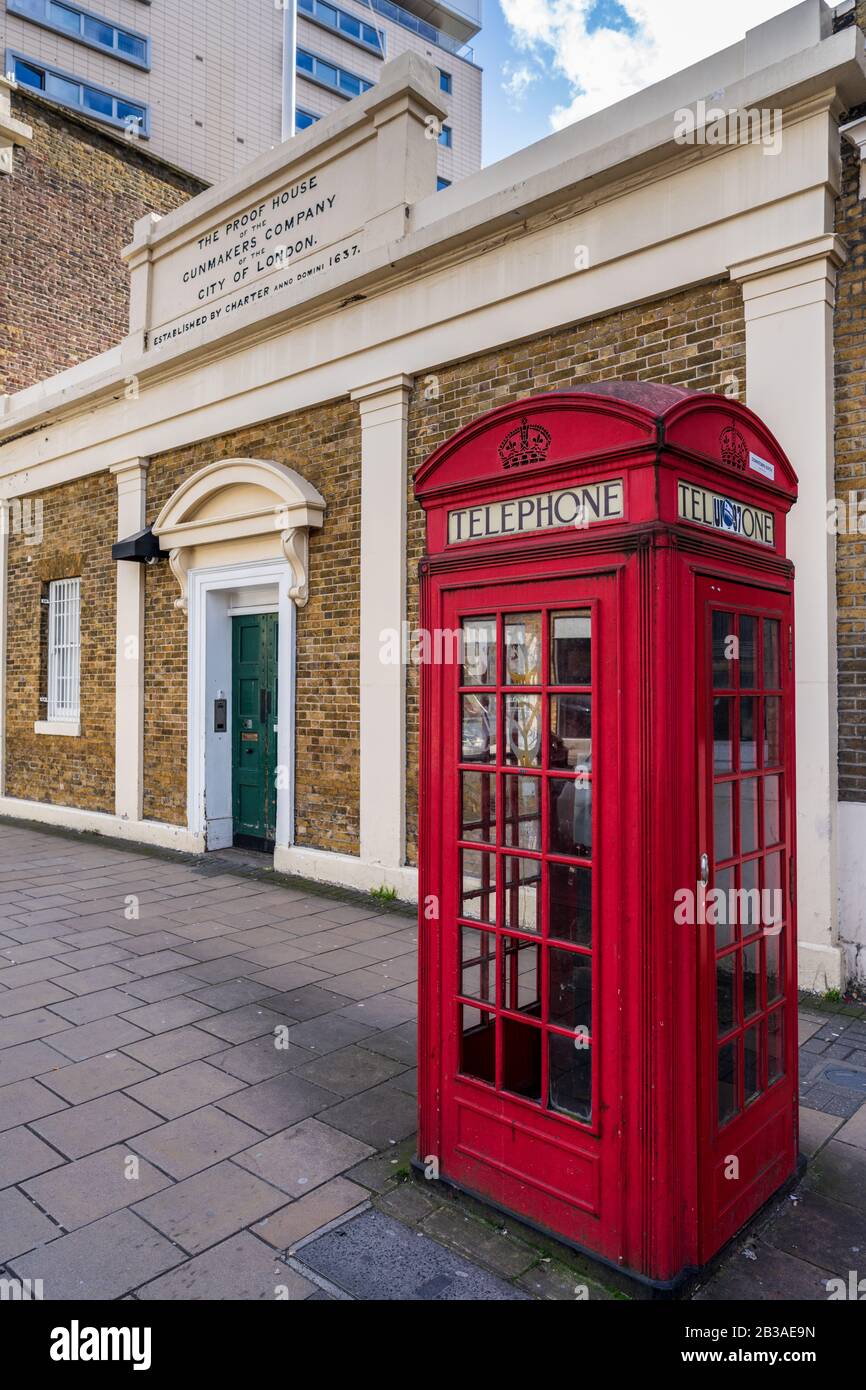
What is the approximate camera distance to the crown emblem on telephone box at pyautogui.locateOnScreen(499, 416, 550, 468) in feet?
8.46

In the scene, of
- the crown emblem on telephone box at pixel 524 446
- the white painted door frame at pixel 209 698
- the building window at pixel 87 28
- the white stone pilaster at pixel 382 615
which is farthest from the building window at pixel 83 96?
the crown emblem on telephone box at pixel 524 446

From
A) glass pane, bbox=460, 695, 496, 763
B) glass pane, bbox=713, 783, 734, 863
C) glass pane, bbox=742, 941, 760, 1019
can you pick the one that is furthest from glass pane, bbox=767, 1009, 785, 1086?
glass pane, bbox=460, 695, 496, 763

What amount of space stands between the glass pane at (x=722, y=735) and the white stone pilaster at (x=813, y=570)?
2.40m

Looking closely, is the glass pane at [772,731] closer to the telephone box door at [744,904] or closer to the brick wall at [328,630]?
the telephone box door at [744,904]

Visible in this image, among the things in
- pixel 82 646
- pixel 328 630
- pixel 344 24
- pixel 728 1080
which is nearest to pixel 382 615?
pixel 328 630

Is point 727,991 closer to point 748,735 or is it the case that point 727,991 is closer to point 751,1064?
point 751,1064

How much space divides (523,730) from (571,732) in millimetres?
178

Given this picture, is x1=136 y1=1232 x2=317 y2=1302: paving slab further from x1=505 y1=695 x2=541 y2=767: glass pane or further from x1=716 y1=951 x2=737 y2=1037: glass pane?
x1=505 y1=695 x2=541 y2=767: glass pane

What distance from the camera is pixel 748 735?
9.11ft

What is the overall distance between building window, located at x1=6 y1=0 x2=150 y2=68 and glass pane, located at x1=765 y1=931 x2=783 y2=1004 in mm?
32894

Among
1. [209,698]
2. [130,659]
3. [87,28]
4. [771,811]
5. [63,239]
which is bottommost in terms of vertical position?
[771,811]

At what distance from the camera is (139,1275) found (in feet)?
8.26
